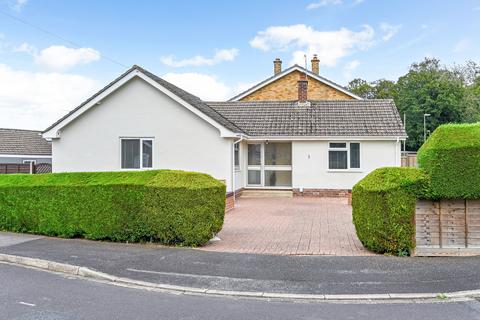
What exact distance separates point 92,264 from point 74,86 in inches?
529

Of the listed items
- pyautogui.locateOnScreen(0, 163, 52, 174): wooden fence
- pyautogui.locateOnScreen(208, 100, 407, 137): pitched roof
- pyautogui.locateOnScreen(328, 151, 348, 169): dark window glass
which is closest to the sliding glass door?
pyautogui.locateOnScreen(208, 100, 407, 137): pitched roof

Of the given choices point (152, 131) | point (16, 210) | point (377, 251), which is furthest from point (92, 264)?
point (152, 131)

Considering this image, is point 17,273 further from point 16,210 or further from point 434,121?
point 434,121

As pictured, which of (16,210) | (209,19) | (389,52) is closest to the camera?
(16,210)

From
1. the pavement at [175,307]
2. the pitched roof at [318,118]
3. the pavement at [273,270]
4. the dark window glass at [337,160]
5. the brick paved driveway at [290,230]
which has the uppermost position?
the pitched roof at [318,118]

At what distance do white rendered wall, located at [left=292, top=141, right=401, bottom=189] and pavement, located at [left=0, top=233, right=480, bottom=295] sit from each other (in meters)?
12.5

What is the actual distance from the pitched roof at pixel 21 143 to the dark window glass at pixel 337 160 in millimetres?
24666

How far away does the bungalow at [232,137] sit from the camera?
1831 cm

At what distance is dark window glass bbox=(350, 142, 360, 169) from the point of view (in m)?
20.9

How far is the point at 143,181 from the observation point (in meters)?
10.4

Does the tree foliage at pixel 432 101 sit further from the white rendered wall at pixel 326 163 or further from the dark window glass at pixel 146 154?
the dark window glass at pixel 146 154

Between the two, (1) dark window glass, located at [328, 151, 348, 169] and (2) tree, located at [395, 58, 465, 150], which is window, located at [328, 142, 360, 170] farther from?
(2) tree, located at [395, 58, 465, 150]

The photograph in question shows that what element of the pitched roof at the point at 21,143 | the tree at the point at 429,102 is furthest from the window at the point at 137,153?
the tree at the point at 429,102

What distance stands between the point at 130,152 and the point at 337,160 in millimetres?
9969
